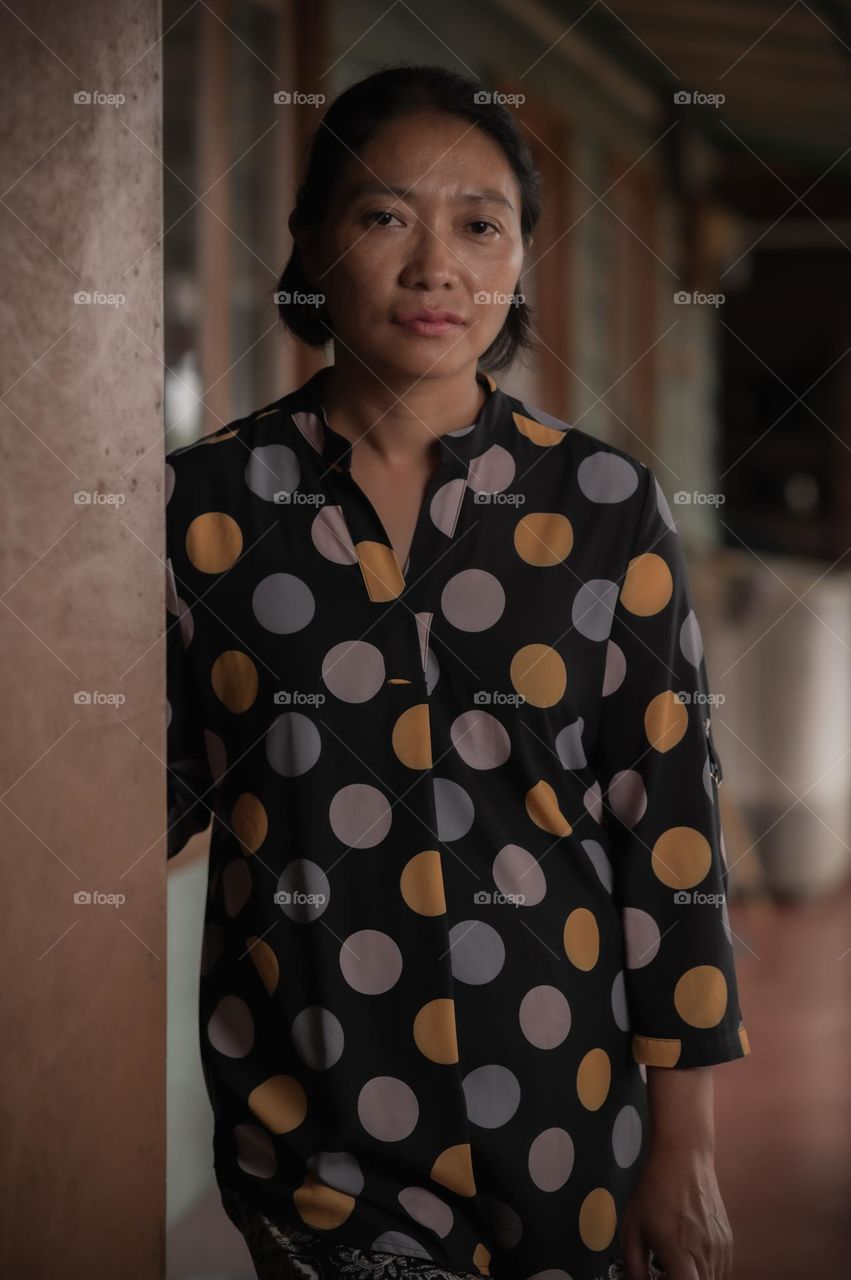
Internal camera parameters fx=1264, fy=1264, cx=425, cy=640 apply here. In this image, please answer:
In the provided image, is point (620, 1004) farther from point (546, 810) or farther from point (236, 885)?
point (236, 885)

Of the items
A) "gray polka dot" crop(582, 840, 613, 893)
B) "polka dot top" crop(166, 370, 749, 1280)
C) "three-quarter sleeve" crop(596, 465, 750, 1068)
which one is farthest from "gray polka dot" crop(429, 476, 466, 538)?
"gray polka dot" crop(582, 840, 613, 893)

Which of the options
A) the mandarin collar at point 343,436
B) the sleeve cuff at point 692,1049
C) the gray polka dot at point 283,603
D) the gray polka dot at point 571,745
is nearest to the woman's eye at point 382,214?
the mandarin collar at point 343,436

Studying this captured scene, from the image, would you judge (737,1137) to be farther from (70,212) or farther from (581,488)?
(70,212)

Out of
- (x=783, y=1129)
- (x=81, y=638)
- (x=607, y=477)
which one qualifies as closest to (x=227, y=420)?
(x=783, y=1129)

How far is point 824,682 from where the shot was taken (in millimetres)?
3729

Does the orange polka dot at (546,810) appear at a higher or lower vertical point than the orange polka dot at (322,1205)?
higher

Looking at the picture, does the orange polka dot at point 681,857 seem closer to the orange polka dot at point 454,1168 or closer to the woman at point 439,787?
the woman at point 439,787

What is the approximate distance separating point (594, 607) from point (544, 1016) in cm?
27

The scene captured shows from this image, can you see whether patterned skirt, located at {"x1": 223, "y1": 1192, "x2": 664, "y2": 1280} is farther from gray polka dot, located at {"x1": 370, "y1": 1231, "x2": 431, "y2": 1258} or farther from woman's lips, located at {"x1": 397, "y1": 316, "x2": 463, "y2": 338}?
woman's lips, located at {"x1": 397, "y1": 316, "x2": 463, "y2": 338}

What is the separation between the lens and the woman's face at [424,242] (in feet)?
2.58

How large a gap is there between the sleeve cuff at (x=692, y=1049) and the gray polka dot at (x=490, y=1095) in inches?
4.0

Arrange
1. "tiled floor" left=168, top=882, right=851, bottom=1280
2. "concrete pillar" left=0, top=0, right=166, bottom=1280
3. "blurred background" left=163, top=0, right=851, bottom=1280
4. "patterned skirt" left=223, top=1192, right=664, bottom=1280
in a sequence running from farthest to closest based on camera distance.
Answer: "blurred background" left=163, top=0, right=851, bottom=1280
"tiled floor" left=168, top=882, right=851, bottom=1280
"patterned skirt" left=223, top=1192, right=664, bottom=1280
"concrete pillar" left=0, top=0, right=166, bottom=1280

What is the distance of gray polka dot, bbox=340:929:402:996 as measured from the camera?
79 centimetres

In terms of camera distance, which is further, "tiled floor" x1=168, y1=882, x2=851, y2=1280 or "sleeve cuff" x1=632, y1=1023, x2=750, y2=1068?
"tiled floor" x1=168, y1=882, x2=851, y2=1280
